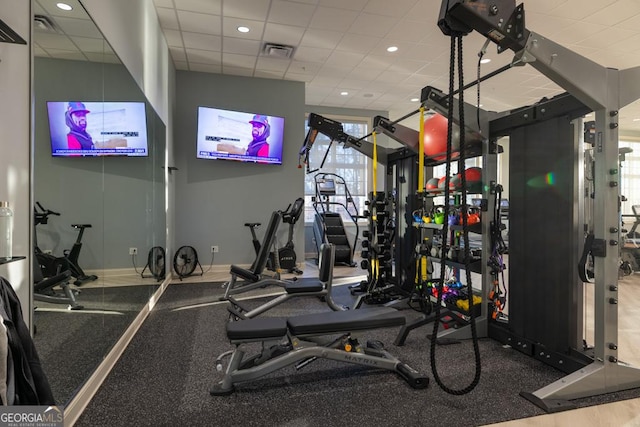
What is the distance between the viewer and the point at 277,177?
6.46m

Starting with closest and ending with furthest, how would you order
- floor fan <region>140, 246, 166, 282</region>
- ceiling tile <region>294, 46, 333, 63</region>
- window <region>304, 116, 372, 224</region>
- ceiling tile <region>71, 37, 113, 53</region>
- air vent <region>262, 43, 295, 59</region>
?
ceiling tile <region>71, 37, 113, 53</region>
floor fan <region>140, 246, 166, 282</region>
air vent <region>262, 43, 295, 59</region>
ceiling tile <region>294, 46, 333, 63</region>
window <region>304, 116, 372, 224</region>

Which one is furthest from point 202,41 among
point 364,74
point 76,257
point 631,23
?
point 631,23

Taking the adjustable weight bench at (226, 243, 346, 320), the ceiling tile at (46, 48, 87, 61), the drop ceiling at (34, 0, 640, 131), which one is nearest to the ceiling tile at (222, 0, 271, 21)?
the drop ceiling at (34, 0, 640, 131)

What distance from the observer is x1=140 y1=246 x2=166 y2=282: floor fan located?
3.79 m

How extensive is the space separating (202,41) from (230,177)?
2.22 m

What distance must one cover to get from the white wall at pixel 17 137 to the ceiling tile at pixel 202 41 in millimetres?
3688

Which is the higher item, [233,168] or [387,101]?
[387,101]

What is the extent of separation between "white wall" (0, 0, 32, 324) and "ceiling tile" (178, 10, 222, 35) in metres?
3.22

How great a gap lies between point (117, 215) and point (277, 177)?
395 cm

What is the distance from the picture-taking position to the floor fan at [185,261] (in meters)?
5.68

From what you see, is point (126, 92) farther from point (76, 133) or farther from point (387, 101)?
point (387, 101)

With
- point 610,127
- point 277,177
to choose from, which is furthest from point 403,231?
point 277,177

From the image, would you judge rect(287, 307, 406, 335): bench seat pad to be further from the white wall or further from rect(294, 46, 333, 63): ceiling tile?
rect(294, 46, 333, 63): ceiling tile

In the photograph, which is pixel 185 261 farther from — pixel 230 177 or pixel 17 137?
pixel 17 137
